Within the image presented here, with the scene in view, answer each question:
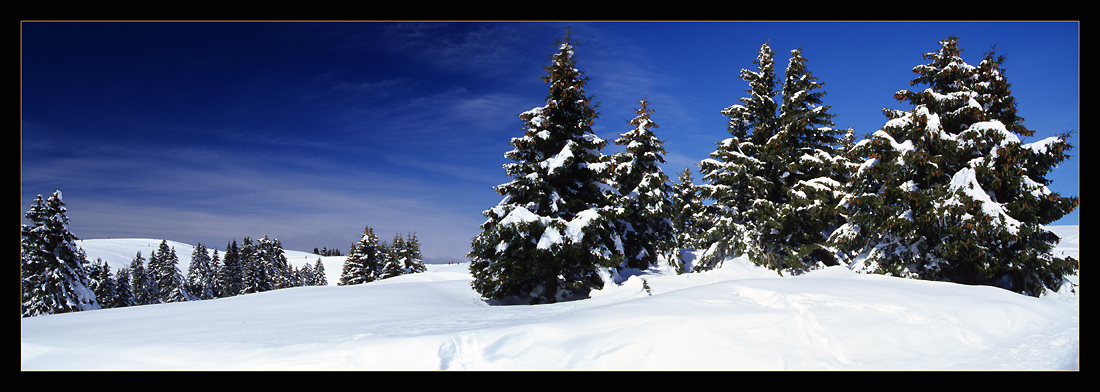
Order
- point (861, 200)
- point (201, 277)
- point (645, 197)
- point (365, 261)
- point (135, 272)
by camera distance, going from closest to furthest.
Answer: point (861, 200)
point (645, 197)
point (365, 261)
point (135, 272)
point (201, 277)

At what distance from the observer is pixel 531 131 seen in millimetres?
16484

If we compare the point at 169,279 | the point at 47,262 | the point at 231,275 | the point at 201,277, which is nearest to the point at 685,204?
the point at 47,262

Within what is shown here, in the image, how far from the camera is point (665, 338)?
5.55 m

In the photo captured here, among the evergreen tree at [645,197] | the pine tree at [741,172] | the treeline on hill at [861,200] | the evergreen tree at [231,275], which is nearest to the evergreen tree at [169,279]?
the evergreen tree at [231,275]

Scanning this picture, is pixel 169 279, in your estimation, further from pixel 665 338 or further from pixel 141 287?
pixel 665 338

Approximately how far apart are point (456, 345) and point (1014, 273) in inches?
721

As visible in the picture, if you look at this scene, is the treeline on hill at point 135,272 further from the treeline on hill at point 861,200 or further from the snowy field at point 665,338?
the treeline on hill at point 861,200

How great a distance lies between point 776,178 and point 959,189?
731 centimetres

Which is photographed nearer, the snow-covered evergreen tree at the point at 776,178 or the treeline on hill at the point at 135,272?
the snow-covered evergreen tree at the point at 776,178

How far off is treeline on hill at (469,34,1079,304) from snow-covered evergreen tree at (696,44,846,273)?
90 mm

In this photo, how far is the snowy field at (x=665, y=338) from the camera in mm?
4949

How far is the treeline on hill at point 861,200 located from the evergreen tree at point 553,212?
0.05 m

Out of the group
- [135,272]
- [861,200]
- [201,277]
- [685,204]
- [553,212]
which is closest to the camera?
[553,212]
